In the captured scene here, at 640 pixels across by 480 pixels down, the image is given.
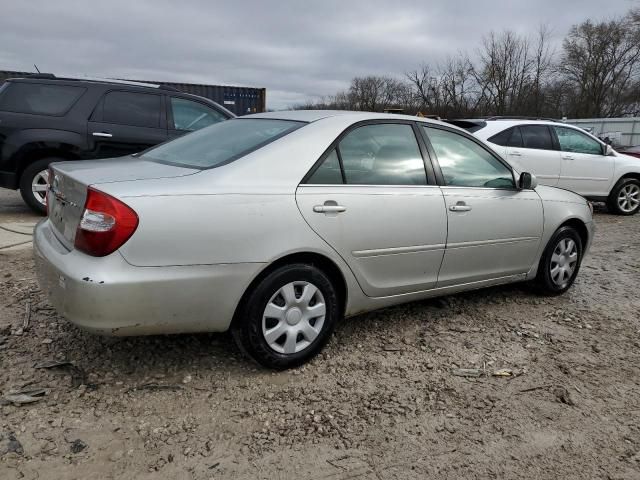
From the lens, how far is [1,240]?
5477 millimetres

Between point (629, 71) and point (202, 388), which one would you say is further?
point (629, 71)

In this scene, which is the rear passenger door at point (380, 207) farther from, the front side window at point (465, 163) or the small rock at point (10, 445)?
the small rock at point (10, 445)

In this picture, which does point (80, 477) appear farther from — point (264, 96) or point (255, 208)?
point (264, 96)

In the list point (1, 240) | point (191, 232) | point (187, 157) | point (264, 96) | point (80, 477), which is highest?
point (264, 96)

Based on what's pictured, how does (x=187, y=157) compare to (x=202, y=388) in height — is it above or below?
above

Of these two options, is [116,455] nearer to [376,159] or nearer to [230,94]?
[376,159]

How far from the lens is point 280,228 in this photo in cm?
279

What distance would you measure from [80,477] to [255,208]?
1415 millimetres

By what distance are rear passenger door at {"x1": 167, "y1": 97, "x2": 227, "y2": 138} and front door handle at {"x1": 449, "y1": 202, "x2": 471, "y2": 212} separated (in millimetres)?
4304

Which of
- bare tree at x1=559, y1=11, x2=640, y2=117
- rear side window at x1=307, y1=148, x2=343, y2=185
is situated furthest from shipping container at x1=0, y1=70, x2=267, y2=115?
bare tree at x1=559, y1=11, x2=640, y2=117

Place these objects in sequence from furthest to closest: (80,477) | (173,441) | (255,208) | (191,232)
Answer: (255,208)
(191,232)
(173,441)
(80,477)

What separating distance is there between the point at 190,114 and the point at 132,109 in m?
0.75

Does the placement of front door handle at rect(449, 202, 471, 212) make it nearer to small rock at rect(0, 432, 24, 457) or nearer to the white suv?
small rock at rect(0, 432, 24, 457)

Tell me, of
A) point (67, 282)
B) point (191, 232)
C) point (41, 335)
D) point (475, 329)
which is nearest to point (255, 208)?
point (191, 232)
